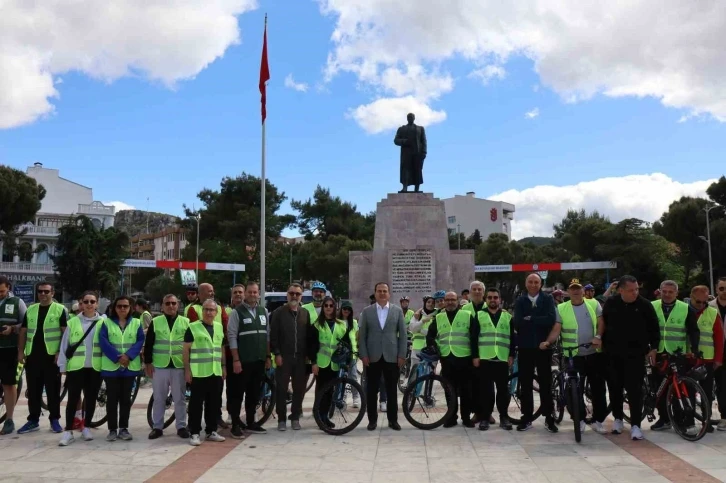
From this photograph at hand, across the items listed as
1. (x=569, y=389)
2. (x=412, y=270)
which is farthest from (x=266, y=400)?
(x=412, y=270)

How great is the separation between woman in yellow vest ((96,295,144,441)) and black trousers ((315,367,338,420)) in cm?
194

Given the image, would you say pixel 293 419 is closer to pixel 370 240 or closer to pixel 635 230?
pixel 635 230

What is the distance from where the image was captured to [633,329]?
257 inches

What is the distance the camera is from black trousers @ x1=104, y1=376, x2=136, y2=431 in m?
6.59

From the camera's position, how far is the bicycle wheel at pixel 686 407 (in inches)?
250

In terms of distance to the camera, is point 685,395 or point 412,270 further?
point 412,270

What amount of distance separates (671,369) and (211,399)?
4.67 m

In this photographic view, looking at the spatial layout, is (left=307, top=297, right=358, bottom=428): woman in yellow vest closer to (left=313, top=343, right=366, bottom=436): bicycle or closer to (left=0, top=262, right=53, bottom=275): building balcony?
(left=313, top=343, right=366, bottom=436): bicycle

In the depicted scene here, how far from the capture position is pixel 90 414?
6.73m

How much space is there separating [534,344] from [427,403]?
54.9 inches

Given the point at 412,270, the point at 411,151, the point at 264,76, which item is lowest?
the point at 412,270

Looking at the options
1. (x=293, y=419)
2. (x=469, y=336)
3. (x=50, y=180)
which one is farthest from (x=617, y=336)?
(x=50, y=180)

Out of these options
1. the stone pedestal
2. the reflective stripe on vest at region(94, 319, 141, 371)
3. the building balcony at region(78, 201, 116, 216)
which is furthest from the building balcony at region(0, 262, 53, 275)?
the reflective stripe on vest at region(94, 319, 141, 371)

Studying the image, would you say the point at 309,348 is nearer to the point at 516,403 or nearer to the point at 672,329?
the point at 516,403
